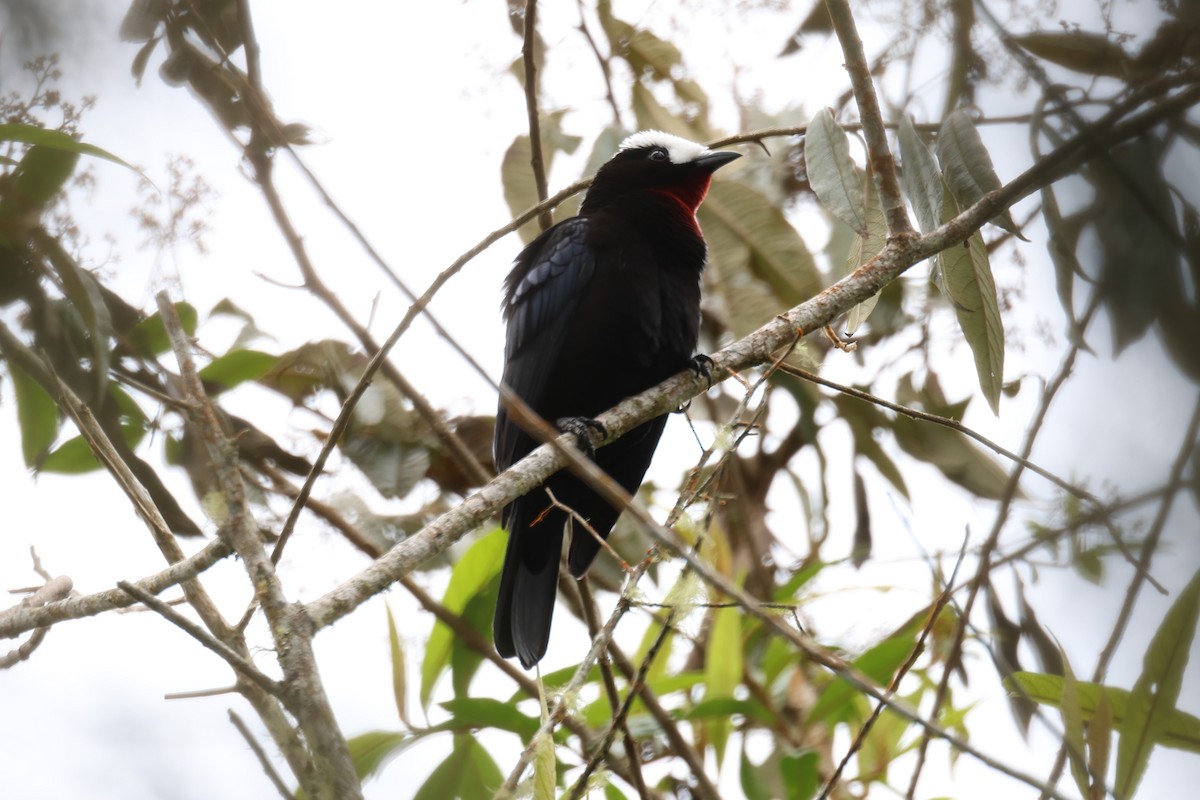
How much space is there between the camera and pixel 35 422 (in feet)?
7.50

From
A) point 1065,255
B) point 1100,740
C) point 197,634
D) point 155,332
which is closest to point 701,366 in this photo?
point 155,332

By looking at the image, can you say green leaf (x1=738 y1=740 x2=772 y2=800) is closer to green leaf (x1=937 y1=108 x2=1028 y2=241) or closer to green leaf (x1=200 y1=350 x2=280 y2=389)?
green leaf (x1=937 y1=108 x2=1028 y2=241)

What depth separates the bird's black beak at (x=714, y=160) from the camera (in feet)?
12.9

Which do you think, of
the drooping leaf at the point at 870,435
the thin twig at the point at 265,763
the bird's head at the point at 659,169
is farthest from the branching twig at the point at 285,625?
the drooping leaf at the point at 870,435

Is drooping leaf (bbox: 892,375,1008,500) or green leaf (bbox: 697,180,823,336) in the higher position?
green leaf (bbox: 697,180,823,336)

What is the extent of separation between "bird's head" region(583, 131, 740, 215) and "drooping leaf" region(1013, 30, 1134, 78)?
127 inches

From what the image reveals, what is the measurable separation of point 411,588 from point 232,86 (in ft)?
6.11

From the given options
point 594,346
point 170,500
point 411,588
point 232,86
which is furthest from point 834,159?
point 170,500

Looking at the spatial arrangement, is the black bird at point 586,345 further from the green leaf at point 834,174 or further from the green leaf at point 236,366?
the green leaf at point 834,174

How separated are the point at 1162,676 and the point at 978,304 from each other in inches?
70.4

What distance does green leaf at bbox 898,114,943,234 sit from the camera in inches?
84.5

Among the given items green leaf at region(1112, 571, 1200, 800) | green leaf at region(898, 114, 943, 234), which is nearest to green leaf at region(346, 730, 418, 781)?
green leaf at region(898, 114, 943, 234)

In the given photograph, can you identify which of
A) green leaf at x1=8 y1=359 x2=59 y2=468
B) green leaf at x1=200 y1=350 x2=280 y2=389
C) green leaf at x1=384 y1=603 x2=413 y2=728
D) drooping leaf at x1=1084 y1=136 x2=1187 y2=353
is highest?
green leaf at x1=200 y1=350 x2=280 y2=389

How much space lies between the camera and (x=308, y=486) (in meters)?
1.96
